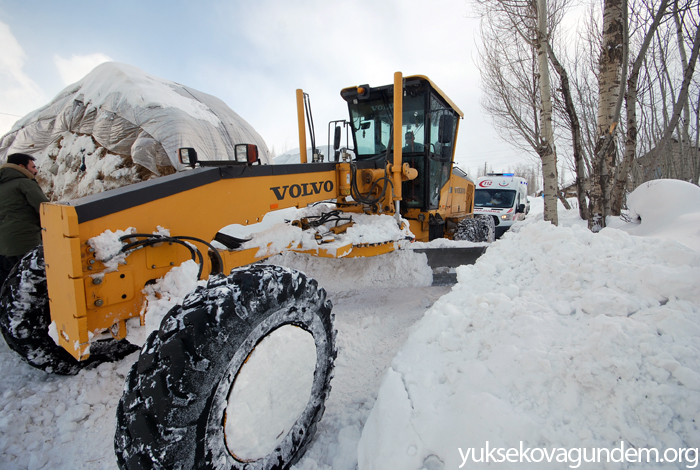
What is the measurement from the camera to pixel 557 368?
5.03 ft

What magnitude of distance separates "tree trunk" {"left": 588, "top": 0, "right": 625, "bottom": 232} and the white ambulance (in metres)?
5.20

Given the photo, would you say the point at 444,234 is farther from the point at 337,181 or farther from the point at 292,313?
the point at 292,313

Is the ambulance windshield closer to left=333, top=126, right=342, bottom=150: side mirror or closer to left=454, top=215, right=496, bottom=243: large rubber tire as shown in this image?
left=454, top=215, right=496, bottom=243: large rubber tire

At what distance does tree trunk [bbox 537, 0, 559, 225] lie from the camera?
580 centimetres

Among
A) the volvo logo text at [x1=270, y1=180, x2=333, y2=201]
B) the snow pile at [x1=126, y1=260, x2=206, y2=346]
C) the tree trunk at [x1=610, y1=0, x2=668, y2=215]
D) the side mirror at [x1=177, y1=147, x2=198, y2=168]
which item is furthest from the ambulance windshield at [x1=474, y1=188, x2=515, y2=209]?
the snow pile at [x1=126, y1=260, x2=206, y2=346]

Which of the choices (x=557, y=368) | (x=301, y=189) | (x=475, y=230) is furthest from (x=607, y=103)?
(x=557, y=368)

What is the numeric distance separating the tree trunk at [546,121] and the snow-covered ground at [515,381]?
14.2 feet

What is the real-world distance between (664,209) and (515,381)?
527cm

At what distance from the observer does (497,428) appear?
4.55ft

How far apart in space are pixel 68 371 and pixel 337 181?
8.89 feet

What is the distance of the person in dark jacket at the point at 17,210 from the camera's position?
319 centimetres

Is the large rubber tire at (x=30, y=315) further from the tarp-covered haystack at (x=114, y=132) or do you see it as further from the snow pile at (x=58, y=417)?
the tarp-covered haystack at (x=114, y=132)

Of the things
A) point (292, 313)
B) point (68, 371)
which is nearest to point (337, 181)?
point (292, 313)

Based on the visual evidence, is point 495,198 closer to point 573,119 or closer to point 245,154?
point 573,119
